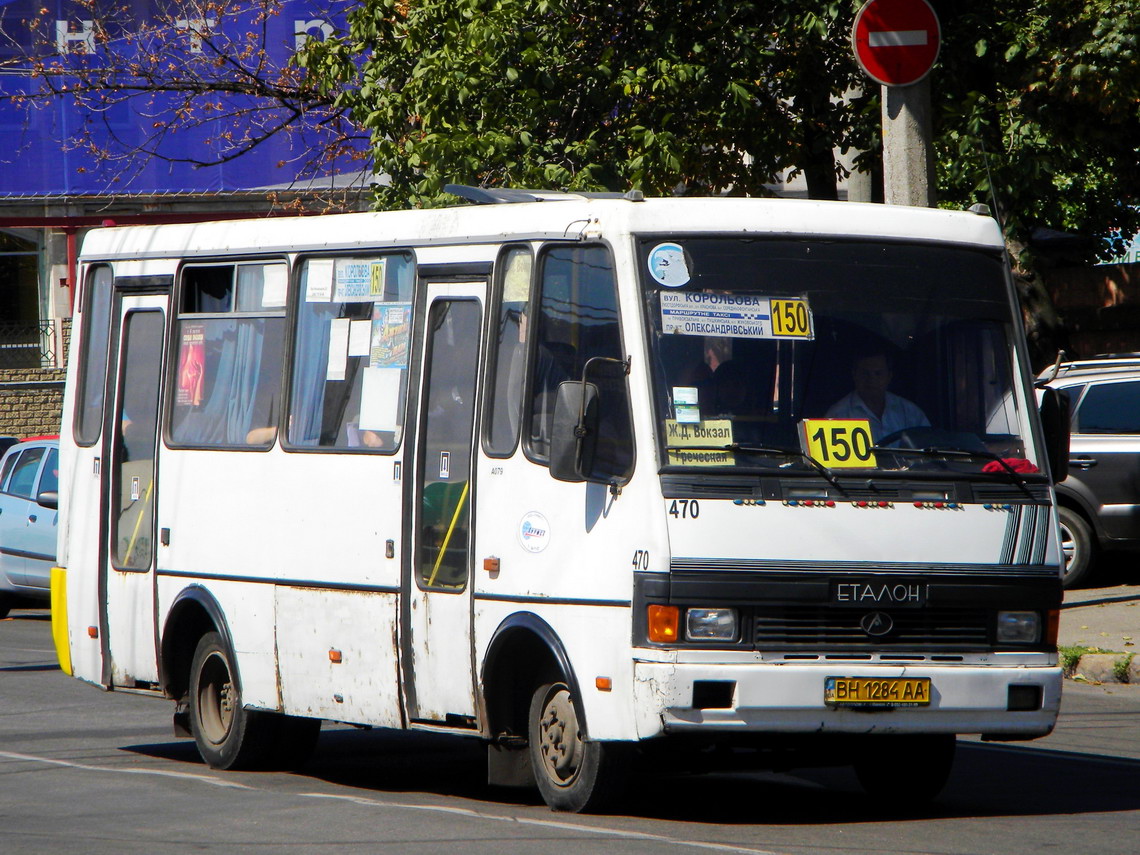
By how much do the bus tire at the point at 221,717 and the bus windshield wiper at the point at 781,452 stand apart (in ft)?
10.8

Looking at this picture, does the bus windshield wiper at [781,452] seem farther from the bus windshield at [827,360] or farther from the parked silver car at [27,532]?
the parked silver car at [27,532]

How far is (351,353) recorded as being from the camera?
9031mm

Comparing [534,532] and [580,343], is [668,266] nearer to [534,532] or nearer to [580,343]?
[580,343]

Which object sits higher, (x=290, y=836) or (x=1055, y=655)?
(x=1055, y=655)

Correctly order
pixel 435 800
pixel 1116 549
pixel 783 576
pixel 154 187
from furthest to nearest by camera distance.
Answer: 1. pixel 154 187
2. pixel 1116 549
3. pixel 435 800
4. pixel 783 576

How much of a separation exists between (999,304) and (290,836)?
365 centimetres

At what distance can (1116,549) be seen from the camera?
54.2 feet

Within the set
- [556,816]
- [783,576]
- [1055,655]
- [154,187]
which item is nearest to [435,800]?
[556,816]

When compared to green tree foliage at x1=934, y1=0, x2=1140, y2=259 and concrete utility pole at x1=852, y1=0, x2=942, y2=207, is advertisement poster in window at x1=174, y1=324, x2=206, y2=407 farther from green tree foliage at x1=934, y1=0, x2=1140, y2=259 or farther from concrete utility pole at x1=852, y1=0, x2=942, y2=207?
green tree foliage at x1=934, y1=0, x2=1140, y2=259

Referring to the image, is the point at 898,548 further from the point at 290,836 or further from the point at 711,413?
the point at 290,836

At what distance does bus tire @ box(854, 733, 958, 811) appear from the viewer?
26.7 feet

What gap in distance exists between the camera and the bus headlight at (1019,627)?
7.51 m

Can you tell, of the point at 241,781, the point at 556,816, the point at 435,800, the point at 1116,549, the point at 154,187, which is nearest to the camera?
the point at 556,816

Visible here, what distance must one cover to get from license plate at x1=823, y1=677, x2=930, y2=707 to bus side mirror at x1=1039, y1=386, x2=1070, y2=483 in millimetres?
1275
